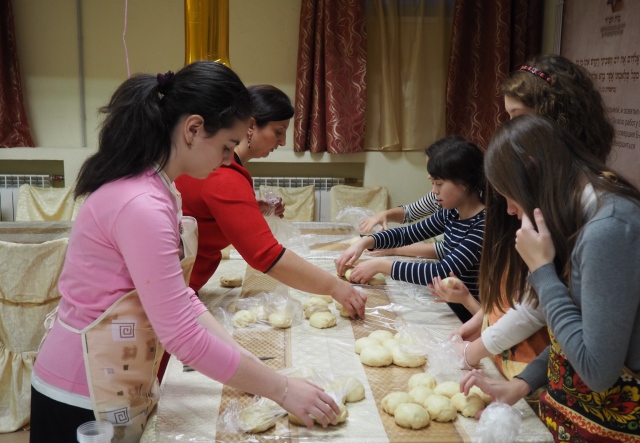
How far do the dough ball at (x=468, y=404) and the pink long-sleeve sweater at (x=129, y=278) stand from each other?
0.51 metres

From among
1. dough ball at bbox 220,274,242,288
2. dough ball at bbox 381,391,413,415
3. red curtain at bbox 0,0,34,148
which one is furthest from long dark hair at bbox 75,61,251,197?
red curtain at bbox 0,0,34,148

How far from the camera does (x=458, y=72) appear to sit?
4543mm

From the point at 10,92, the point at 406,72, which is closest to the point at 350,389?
the point at 406,72

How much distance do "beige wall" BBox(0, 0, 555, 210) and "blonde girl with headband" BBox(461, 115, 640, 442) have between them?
139 inches

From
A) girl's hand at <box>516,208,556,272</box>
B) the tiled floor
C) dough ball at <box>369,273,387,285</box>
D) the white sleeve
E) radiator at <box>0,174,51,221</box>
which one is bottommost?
the tiled floor

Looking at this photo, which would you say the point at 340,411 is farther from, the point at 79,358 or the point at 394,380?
the point at 79,358

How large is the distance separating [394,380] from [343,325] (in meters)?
0.39

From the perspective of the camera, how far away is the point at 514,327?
59.5 inches

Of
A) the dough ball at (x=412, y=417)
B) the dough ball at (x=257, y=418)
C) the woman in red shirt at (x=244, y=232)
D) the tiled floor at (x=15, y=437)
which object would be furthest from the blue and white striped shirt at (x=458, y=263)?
the tiled floor at (x=15, y=437)

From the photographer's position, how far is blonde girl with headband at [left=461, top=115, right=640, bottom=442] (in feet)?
3.56

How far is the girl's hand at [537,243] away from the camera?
1.20 m

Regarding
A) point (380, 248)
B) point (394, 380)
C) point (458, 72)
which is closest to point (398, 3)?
point (458, 72)

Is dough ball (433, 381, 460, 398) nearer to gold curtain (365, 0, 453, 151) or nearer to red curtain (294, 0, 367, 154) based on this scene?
red curtain (294, 0, 367, 154)

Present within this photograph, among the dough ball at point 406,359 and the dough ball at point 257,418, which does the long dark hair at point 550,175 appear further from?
the dough ball at point 257,418
